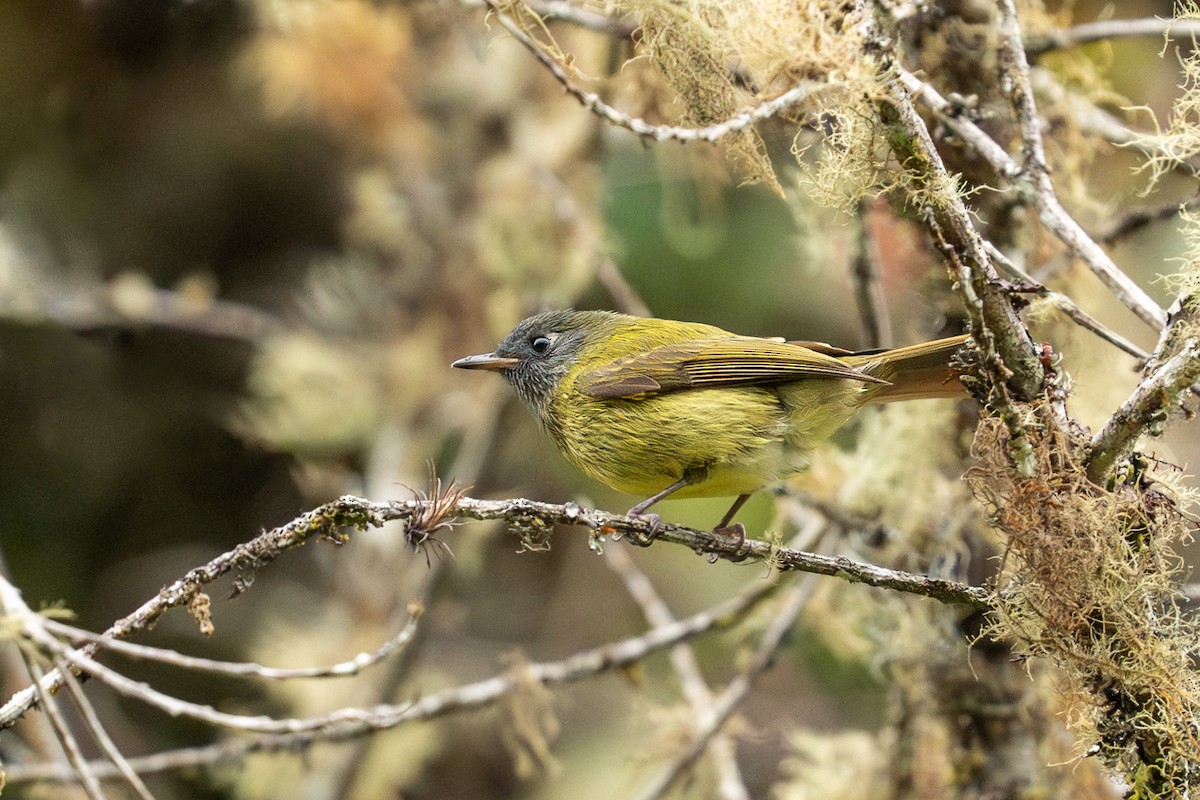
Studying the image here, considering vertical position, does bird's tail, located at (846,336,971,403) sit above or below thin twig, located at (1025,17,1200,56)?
below

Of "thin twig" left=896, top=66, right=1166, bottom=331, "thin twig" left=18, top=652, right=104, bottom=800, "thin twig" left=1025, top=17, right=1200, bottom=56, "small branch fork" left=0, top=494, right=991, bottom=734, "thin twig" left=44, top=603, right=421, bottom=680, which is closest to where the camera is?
"thin twig" left=18, top=652, right=104, bottom=800

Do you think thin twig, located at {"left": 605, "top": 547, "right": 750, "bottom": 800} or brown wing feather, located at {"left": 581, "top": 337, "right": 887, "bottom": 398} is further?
thin twig, located at {"left": 605, "top": 547, "right": 750, "bottom": 800}

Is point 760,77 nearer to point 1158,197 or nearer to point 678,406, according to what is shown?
point 678,406

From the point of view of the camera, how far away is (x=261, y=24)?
5.43 metres

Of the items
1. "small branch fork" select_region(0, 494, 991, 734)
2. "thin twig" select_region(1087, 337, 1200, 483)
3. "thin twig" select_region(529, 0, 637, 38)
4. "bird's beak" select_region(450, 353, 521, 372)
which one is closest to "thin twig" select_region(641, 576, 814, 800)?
"bird's beak" select_region(450, 353, 521, 372)

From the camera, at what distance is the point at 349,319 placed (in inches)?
238

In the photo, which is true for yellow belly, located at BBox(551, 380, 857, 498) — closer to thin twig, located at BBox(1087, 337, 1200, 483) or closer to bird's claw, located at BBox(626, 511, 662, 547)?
bird's claw, located at BBox(626, 511, 662, 547)

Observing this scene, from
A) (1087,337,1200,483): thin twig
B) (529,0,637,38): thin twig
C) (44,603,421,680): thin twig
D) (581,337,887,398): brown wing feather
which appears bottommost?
(1087,337,1200,483): thin twig

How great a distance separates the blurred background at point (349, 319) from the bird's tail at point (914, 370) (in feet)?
5.08

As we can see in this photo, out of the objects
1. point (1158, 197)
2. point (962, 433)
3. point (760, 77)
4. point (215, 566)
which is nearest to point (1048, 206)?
point (760, 77)

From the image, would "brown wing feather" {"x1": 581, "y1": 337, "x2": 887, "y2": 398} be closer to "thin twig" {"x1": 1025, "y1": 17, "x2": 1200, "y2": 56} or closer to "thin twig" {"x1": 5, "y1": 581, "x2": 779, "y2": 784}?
"thin twig" {"x1": 5, "y1": 581, "x2": 779, "y2": 784}

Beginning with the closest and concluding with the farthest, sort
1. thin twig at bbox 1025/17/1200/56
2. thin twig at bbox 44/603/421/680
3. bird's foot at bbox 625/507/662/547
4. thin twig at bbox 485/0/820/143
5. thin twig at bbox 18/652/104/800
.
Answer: thin twig at bbox 18/652/104/800 → thin twig at bbox 44/603/421/680 → thin twig at bbox 485/0/820/143 → bird's foot at bbox 625/507/662/547 → thin twig at bbox 1025/17/1200/56

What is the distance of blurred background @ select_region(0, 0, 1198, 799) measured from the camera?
504cm

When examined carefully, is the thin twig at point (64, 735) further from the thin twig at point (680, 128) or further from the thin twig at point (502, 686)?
the thin twig at point (502, 686)
